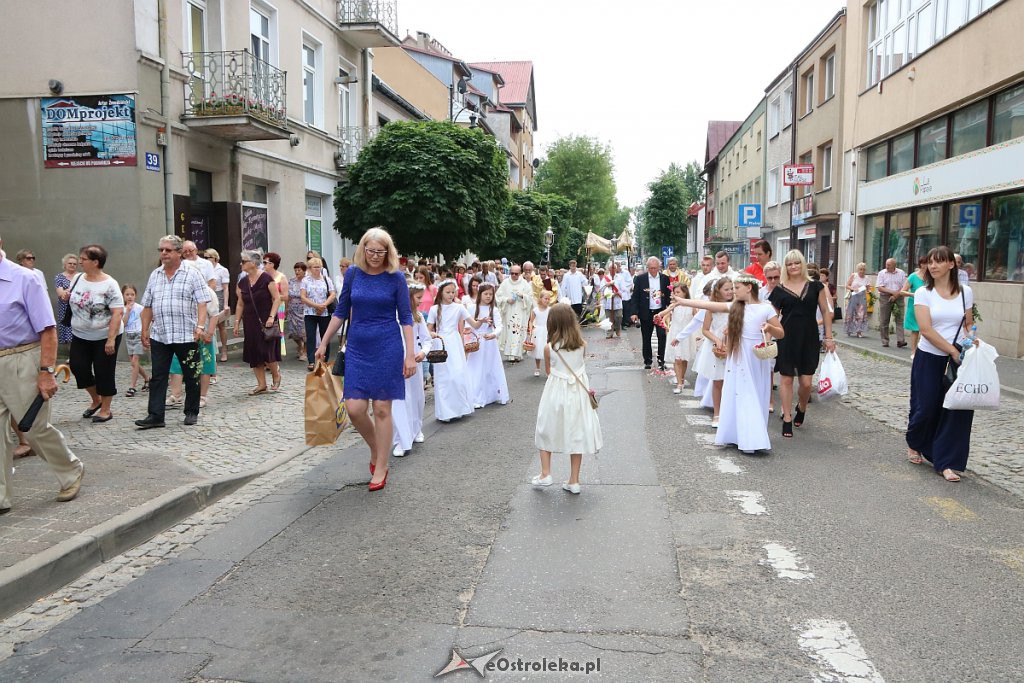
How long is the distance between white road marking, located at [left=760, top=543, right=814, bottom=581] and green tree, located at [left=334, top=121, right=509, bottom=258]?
15354mm

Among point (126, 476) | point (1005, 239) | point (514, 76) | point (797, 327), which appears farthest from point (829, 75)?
point (514, 76)

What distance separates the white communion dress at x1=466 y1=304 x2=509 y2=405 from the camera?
33.5ft

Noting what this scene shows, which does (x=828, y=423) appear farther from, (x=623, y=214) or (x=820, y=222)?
(x=623, y=214)

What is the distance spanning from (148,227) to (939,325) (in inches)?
475

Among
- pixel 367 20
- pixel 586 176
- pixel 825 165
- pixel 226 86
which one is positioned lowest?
pixel 226 86

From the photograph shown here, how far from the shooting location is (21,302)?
5375 mm

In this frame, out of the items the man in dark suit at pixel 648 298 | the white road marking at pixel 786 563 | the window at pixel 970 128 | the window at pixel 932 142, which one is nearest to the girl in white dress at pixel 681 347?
the man in dark suit at pixel 648 298

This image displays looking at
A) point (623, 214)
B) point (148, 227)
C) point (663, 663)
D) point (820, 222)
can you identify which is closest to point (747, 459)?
point (663, 663)

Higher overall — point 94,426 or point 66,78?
point 66,78

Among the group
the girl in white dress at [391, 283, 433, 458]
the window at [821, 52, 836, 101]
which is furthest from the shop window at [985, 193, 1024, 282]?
the window at [821, 52, 836, 101]

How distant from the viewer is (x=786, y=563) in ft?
14.8

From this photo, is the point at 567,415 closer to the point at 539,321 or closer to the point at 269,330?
the point at 269,330

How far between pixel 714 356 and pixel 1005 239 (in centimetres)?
999

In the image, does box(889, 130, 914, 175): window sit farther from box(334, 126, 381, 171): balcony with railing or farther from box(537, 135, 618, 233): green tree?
box(537, 135, 618, 233): green tree
